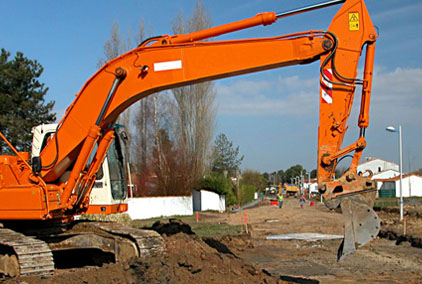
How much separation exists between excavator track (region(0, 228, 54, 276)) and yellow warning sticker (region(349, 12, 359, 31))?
19.5 ft

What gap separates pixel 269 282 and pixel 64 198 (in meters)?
3.78

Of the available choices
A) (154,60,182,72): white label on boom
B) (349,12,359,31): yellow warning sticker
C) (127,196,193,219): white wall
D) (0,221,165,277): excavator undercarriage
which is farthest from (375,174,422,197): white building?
(154,60,182,72): white label on boom

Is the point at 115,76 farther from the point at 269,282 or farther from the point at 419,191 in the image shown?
the point at 419,191

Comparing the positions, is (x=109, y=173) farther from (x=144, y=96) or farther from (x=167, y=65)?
(x=167, y=65)

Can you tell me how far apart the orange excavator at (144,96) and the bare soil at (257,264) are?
2.47 feet

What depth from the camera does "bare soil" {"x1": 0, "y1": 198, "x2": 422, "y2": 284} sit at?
7.76m

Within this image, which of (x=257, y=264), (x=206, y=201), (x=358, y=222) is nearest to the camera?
(x=358, y=222)

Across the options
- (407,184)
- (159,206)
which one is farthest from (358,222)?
(407,184)

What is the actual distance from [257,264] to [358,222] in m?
5.31

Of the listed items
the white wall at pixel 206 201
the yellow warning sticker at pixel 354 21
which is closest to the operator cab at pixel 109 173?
the yellow warning sticker at pixel 354 21

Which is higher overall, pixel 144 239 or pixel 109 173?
pixel 109 173

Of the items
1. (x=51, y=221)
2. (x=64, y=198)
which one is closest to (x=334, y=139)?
(x=64, y=198)

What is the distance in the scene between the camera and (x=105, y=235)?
958cm

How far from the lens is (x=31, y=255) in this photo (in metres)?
7.84
